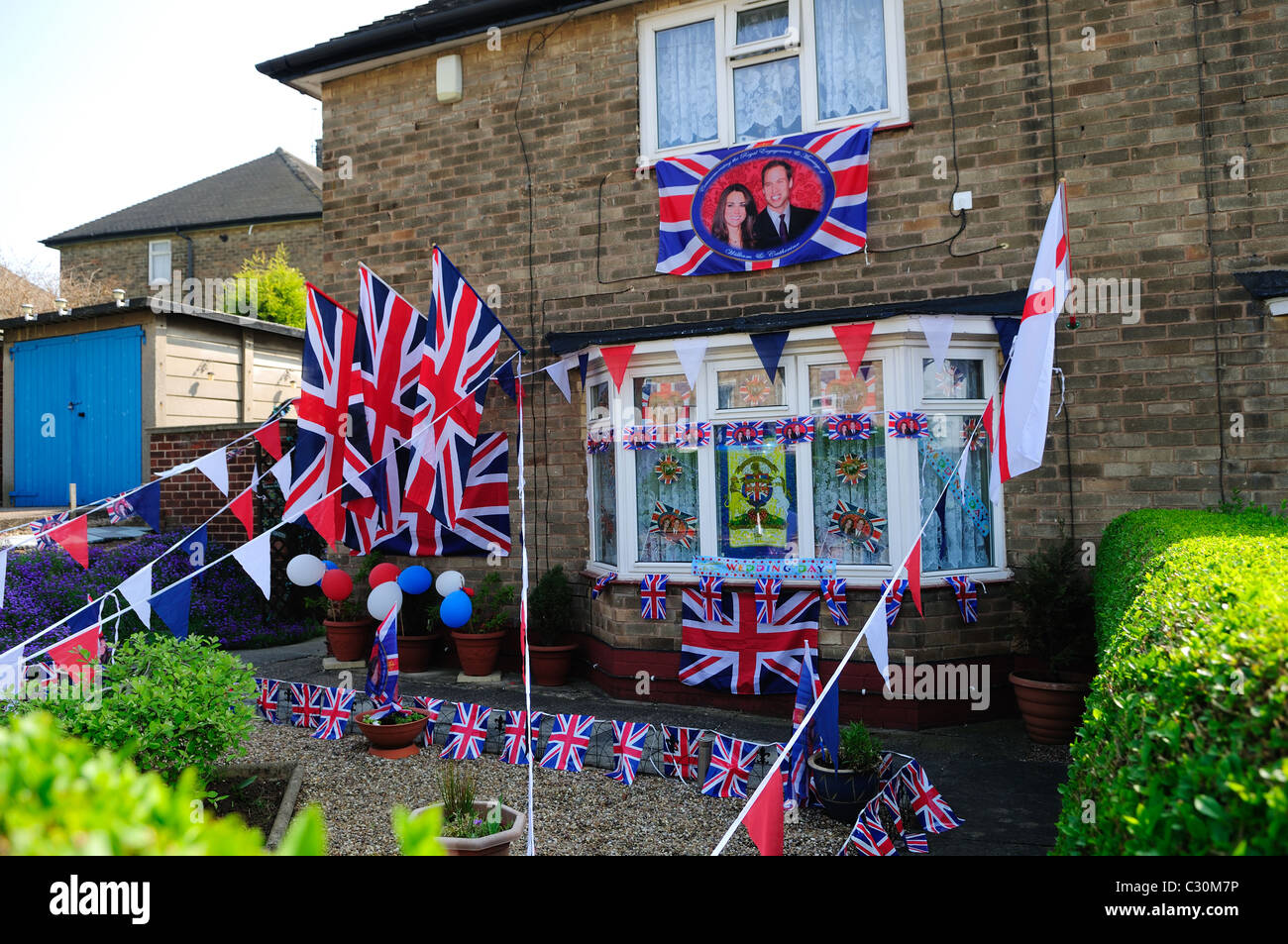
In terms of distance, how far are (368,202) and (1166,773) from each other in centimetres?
948

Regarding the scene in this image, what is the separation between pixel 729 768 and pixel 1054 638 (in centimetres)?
283

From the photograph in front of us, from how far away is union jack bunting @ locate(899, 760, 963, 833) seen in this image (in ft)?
16.4

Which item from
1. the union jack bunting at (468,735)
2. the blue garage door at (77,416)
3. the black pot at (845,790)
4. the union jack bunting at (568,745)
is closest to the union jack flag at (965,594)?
the black pot at (845,790)

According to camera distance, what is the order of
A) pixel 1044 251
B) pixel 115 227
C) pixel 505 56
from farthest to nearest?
pixel 115 227 < pixel 505 56 < pixel 1044 251

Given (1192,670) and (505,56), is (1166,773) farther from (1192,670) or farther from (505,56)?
(505,56)

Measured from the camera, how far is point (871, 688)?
285 inches

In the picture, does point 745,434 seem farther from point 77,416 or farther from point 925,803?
point 77,416

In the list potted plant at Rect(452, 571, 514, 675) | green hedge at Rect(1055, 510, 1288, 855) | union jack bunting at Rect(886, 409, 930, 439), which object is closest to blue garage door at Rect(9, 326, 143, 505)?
potted plant at Rect(452, 571, 514, 675)

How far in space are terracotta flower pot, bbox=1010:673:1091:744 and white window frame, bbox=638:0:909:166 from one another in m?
4.61

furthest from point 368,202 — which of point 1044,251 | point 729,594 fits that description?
point 1044,251

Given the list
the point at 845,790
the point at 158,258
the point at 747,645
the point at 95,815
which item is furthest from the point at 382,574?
the point at 158,258

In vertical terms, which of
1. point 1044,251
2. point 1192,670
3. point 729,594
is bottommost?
point 729,594
